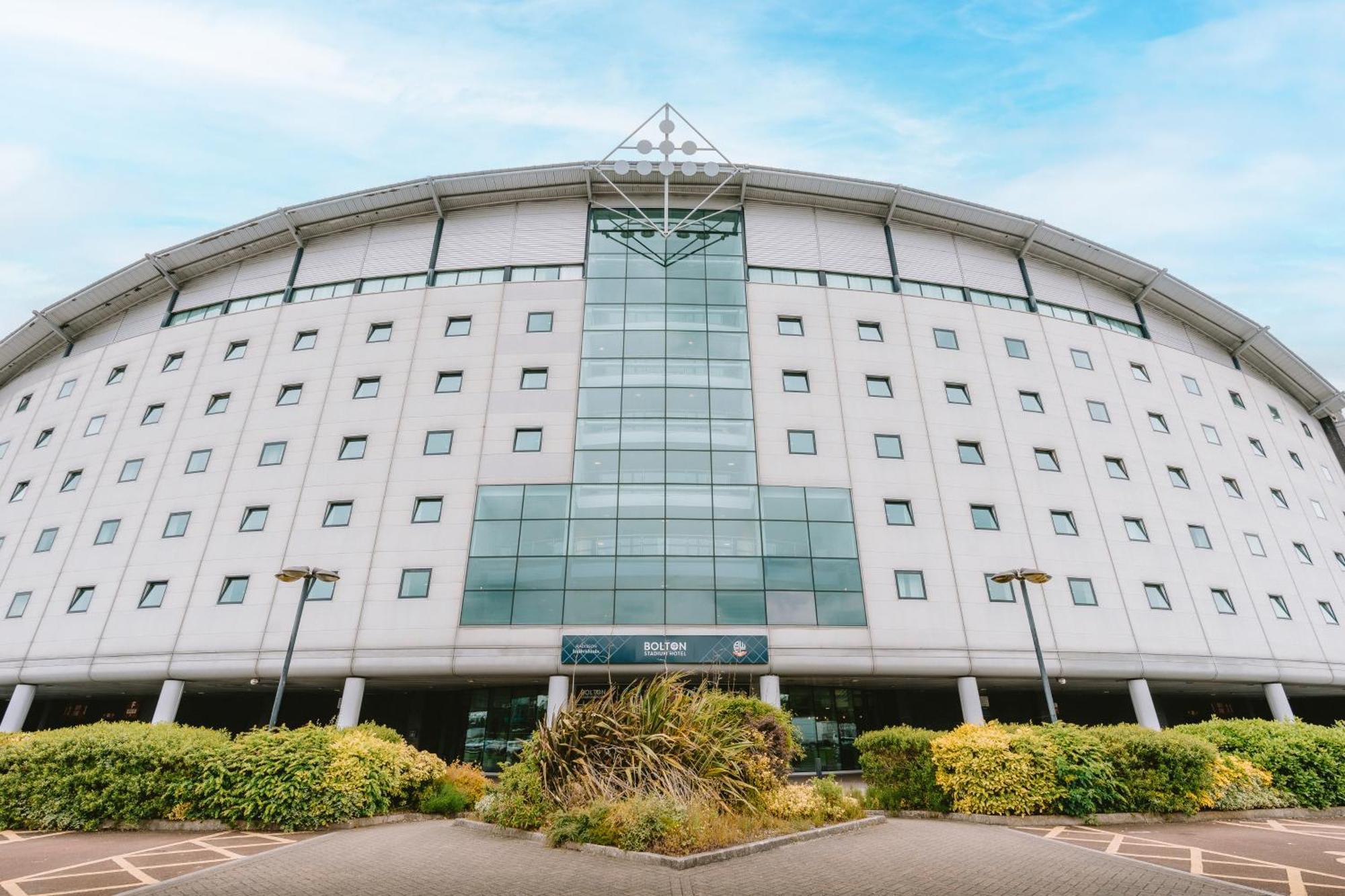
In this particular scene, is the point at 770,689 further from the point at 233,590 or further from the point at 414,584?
the point at 233,590

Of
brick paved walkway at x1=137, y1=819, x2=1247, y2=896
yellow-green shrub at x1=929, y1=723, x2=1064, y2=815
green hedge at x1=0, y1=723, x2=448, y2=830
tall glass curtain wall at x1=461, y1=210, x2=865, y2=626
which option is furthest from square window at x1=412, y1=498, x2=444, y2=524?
yellow-green shrub at x1=929, y1=723, x2=1064, y2=815

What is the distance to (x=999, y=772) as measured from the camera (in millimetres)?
12188

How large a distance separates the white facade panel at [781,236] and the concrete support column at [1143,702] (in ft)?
64.8

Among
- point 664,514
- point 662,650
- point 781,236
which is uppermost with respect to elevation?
point 781,236

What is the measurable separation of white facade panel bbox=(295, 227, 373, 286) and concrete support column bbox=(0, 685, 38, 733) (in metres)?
18.3

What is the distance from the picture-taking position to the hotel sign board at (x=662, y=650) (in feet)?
64.7

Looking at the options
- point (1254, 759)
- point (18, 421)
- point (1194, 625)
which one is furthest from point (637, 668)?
point (18, 421)

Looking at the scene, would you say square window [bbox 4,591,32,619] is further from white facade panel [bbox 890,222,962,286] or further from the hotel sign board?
white facade panel [bbox 890,222,962,286]

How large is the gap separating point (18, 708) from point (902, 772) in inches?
1148

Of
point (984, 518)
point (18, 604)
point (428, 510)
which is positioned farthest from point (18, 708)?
point (984, 518)

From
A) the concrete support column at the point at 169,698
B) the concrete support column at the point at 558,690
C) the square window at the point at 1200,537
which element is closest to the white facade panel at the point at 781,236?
the square window at the point at 1200,537

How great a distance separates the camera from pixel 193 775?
1191 cm

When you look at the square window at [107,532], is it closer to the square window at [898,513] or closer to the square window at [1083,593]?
the square window at [898,513]

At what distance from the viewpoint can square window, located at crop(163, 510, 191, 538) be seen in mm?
23188
